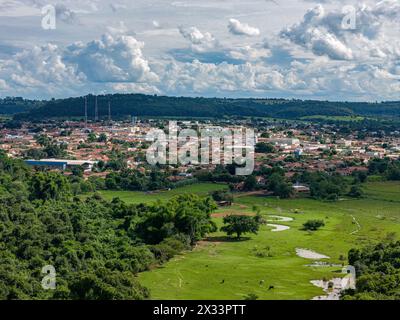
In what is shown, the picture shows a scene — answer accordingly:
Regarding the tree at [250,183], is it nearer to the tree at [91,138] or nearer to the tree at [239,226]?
the tree at [239,226]

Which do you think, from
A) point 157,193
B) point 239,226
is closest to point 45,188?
point 239,226

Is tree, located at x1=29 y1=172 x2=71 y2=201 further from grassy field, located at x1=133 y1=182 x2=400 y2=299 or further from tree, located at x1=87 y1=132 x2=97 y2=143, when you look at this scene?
tree, located at x1=87 y1=132 x2=97 y2=143

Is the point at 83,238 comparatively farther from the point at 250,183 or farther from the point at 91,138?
the point at 91,138

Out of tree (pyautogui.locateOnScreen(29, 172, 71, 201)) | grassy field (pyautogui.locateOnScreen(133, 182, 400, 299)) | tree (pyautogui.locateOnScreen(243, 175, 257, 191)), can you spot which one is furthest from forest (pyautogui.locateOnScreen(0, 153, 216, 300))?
tree (pyautogui.locateOnScreen(243, 175, 257, 191))
